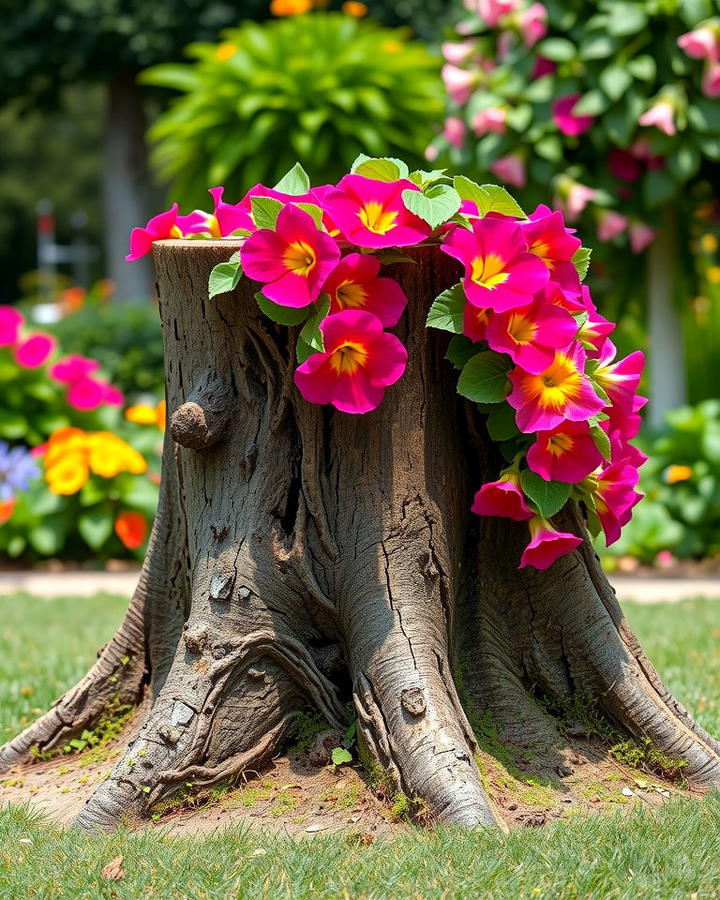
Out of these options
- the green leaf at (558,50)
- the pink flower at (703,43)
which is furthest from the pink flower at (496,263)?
the green leaf at (558,50)

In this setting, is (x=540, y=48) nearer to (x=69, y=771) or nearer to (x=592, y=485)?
(x=592, y=485)

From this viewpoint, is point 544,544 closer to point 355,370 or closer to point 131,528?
point 355,370

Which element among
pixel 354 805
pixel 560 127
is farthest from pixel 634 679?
pixel 560 127

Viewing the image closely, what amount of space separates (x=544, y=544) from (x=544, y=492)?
103 mm

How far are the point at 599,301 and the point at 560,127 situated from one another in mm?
2317

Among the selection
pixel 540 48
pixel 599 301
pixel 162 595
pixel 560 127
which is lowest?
pixel 162 595

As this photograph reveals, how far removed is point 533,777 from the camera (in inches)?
97.6

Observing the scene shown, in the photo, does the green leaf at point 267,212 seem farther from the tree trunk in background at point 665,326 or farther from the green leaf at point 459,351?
the tree trunk in background at point 665,326

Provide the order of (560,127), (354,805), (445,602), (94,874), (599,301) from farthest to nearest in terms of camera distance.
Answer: (599,301)
(560,127)
(445,602)
(354,805)
(94,874)

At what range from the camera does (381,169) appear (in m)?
2.44

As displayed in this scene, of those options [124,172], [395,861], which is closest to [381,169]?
[395,861]

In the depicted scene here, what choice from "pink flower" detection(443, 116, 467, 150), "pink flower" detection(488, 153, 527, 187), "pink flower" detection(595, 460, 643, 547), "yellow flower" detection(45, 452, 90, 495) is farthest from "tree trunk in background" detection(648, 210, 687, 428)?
"pink flower" detection(595, 460, 643, 547)

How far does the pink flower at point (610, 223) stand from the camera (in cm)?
632

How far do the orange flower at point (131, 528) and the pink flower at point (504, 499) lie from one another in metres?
4.05
